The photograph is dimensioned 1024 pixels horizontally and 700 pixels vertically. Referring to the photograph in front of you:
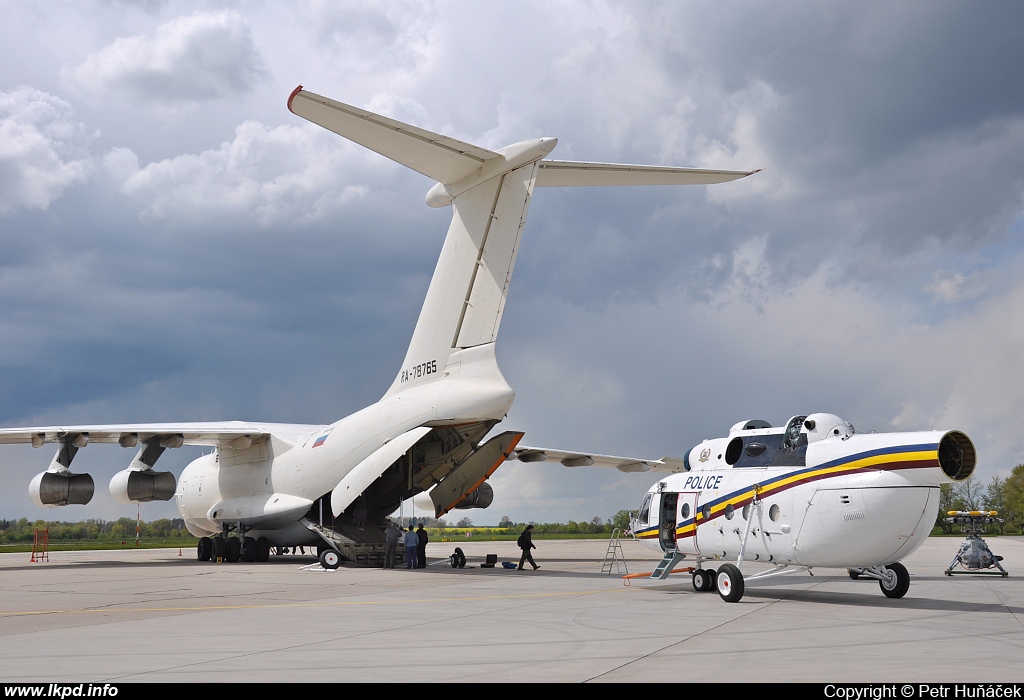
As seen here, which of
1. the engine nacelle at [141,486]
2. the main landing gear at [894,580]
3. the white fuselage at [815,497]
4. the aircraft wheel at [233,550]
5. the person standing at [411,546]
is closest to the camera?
the white fuselage at [815,497]

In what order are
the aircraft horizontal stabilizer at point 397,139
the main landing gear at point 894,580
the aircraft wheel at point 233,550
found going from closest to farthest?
the main landing gear at point 894,580
the aircraft horizontal stabilizer at point 397,139
the aircraft wheel at point 233,550

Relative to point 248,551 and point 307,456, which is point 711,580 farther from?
point 248,551

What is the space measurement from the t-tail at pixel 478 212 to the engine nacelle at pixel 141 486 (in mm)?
9092

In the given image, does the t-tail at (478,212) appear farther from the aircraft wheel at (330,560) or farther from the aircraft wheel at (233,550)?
the aircraft wheel at (233,550)

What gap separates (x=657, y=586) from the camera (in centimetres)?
1602

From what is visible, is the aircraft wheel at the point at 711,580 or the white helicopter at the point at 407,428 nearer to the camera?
the aircraft wheel at the point at 711,580

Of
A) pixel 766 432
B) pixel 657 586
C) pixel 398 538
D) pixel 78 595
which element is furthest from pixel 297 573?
pixel 766 432

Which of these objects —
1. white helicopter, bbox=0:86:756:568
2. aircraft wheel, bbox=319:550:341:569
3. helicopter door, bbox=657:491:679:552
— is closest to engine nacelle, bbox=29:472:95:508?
white helicopter, bbox=0:86:756:568

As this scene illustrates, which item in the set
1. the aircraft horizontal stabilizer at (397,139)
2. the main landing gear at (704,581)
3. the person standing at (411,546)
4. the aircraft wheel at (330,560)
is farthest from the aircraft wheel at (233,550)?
the main landing gear at (704,581)

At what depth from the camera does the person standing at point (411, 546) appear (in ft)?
66.8

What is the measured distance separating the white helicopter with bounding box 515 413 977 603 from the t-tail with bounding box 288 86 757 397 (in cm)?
556
